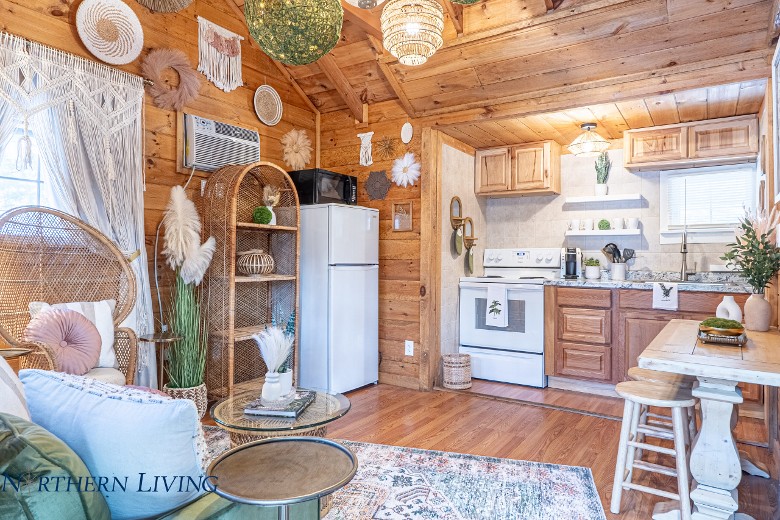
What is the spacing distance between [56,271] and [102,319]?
1.49 ft

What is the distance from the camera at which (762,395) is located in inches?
129

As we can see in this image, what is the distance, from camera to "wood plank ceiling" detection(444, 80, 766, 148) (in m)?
3.36

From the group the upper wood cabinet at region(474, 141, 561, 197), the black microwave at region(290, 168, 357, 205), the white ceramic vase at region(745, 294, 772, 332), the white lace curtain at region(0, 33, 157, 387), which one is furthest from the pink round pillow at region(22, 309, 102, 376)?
the upper wood cabinet at region(474, 141, 561, 197)

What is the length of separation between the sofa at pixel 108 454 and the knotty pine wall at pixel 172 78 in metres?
2.57

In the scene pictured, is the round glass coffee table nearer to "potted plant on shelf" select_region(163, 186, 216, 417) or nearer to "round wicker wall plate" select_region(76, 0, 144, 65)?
"potted plant on shelf" select_region(163, 186, 216, 417)

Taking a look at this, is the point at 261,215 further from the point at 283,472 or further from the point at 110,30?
the point at 283,472

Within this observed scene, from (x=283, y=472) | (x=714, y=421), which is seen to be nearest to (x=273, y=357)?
(x=283, y=472)

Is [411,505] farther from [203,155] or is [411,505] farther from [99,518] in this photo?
[203,155]

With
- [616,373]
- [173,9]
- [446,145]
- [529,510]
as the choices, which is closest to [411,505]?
[529,510]

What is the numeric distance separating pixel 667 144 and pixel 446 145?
1.79m

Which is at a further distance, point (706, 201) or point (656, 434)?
point (706, 201)

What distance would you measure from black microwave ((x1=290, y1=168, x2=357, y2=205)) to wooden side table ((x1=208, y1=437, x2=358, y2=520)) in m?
2.81

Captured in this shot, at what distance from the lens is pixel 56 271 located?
110 inches

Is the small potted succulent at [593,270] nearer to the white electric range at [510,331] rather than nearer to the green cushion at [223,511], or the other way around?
the white electric range at [510,331]
